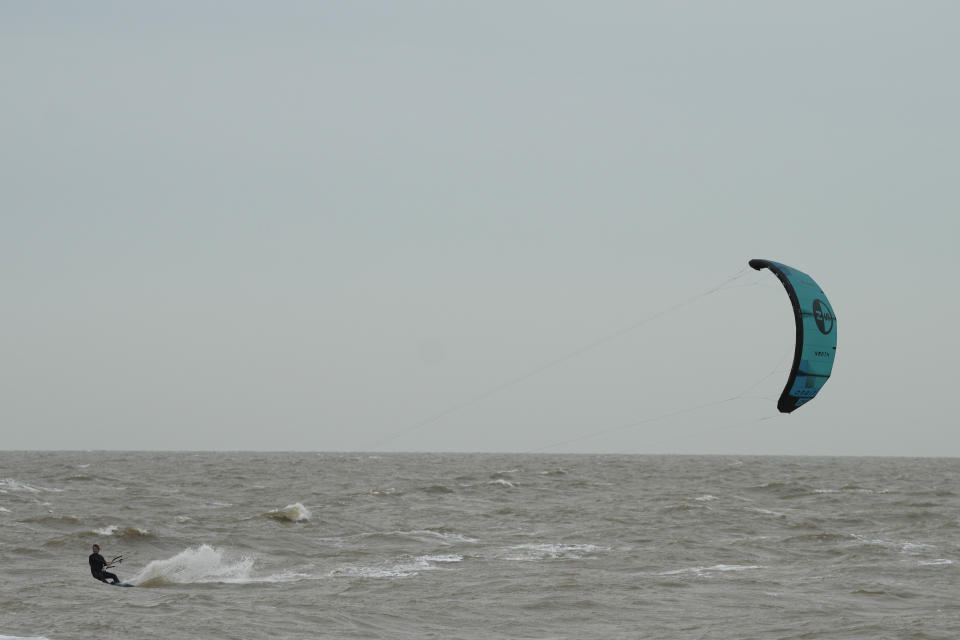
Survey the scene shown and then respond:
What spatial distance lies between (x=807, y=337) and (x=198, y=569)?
13442 mm

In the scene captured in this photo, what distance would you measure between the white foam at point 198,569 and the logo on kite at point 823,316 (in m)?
12.0

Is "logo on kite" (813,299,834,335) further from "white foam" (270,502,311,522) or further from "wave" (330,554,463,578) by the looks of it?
"white foam" (270,502,311,522)

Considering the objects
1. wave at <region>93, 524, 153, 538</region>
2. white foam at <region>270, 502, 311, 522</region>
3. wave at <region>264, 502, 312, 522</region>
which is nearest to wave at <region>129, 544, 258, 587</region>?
wave at <region>93, 524, 153, 538</region>

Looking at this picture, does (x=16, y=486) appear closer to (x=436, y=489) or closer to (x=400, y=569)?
(x=436, y=489)

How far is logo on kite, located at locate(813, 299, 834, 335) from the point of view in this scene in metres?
19.6

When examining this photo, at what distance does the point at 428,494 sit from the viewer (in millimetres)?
45969

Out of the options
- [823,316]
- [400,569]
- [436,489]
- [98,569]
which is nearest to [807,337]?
[823,316]

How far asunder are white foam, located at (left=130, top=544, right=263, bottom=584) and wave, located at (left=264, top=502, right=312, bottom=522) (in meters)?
7.55

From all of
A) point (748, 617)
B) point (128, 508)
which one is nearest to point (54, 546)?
point (128, 508)

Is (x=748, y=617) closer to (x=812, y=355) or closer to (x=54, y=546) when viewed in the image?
(x=812, y=355)

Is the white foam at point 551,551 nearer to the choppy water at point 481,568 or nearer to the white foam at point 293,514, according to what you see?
the choppy water at point 481,568

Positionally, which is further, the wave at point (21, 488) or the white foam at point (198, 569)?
the wave at point (21, 488)

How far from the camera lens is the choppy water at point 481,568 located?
17266 mm

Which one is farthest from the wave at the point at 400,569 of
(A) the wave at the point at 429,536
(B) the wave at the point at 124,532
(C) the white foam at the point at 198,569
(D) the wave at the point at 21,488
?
(D) the wave at the point at 21,488
